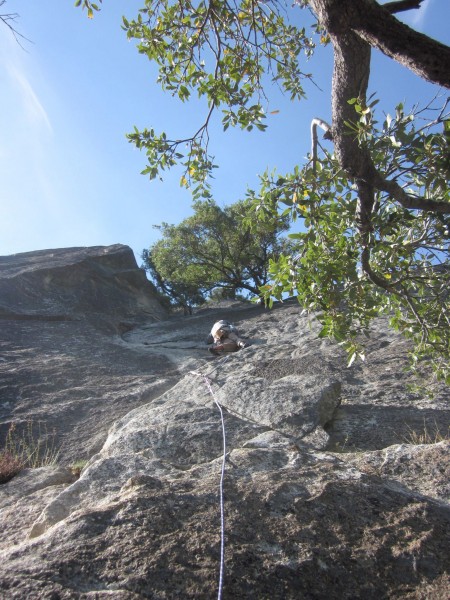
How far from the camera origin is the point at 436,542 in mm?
2639

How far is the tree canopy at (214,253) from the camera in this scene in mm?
17875

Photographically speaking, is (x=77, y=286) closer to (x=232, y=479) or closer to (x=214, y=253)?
(x=214, y=253)

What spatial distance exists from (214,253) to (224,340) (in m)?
8.40

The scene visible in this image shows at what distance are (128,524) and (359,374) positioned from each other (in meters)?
4.92

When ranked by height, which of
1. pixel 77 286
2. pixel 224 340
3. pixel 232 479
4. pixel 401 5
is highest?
pixel 77 286

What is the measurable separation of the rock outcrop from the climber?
73cm

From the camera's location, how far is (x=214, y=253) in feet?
59.1

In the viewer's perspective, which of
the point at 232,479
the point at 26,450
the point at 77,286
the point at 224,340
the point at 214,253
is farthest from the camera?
the point at 214,253

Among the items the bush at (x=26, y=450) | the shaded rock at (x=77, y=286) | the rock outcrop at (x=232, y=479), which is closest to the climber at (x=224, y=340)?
the rock outcrop at (x=232, y=479)

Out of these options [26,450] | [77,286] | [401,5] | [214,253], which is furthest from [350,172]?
[214,253]

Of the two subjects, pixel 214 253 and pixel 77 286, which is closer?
pixel 77 286

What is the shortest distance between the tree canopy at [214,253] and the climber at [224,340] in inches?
297

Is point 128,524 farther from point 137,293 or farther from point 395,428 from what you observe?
point 137,293

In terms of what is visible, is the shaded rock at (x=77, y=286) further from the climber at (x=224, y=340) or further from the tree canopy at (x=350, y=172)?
the tree canopy at (x=350, y=172)
